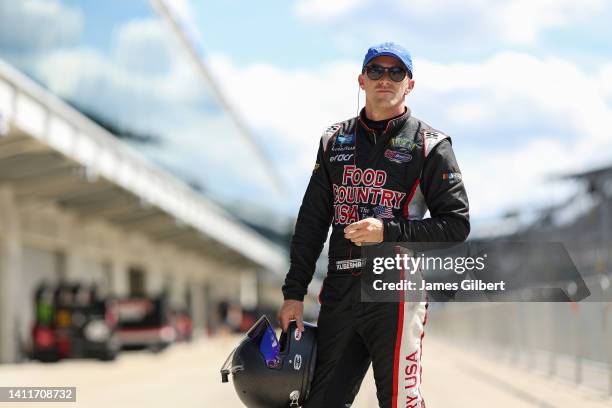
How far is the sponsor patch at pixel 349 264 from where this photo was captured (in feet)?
12.3

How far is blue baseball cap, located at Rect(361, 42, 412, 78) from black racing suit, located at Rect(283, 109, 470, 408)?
0.20 metres

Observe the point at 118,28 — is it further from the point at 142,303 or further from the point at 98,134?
the point at 142,303

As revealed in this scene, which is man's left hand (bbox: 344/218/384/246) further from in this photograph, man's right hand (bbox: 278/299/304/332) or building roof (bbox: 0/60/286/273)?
building roof (bbox: 0/60/286/273)

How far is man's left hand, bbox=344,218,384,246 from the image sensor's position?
3.54 m

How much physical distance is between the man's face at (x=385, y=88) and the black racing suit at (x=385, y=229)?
8 cm

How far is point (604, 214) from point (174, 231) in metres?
25.5

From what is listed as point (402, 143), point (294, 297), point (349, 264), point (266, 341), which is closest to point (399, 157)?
point (402, 143)

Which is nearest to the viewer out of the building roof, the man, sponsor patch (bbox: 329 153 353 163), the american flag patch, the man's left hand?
the man's left hand

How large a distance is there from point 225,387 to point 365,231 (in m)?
9.82

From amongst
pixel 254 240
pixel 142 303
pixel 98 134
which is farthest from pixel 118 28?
pixel 254 240

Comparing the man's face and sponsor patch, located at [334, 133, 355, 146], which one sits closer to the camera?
the man's face

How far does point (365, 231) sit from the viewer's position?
354cm

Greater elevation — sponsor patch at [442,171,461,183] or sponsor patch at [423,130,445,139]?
sponsor patch at [423,130,445,139]

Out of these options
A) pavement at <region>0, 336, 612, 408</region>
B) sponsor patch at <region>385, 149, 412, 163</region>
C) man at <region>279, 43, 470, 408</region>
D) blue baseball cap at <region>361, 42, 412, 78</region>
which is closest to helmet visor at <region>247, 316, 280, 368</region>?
man at <region>279, 43, 470, 408</region>
